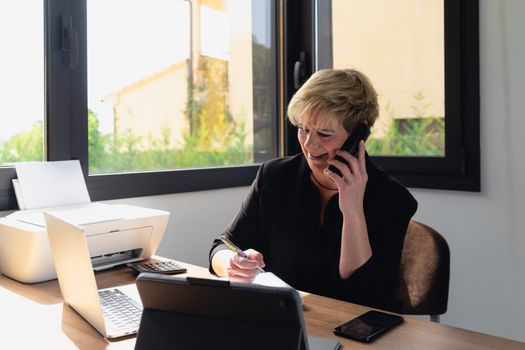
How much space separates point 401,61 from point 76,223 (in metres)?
1.68

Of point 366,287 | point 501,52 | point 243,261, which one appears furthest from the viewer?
point 501,52

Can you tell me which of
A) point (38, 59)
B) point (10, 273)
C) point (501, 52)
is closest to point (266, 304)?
point (10, 273)

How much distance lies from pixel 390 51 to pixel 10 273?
187 centimetres

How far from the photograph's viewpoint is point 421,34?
2.30 m

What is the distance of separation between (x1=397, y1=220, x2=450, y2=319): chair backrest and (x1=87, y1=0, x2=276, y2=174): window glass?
45.9 inches

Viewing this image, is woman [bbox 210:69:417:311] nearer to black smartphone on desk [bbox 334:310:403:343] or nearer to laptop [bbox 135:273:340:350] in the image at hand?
black smartphone on desk [bbox 334:310:403:343]

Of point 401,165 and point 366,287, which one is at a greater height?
point 401,165

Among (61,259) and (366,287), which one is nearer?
(61,259)

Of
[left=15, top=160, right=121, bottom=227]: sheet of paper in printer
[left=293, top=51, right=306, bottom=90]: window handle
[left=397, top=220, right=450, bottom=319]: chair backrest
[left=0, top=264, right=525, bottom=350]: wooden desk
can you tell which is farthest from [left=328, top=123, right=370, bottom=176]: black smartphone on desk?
[left=293, top=51, right=306, bottom=90]: window handle

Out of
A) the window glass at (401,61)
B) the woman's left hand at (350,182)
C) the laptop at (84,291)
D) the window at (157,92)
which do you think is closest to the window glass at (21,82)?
the window at (157,92)

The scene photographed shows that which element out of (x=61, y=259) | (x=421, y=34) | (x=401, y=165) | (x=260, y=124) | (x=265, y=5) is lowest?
(x=61, y=259)

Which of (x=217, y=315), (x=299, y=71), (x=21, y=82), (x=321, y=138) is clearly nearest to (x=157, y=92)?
(x=21, y=82)

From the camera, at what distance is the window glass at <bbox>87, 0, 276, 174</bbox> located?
1.96 meters

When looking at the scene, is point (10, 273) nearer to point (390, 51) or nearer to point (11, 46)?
point (11, 46)
